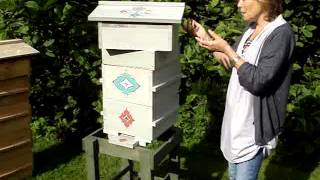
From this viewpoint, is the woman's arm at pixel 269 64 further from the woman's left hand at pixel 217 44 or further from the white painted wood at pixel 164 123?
the white painted wood at pixel 164 123

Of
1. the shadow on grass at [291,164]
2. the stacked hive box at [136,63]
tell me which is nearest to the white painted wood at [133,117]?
the stacked hive box at [136,63]

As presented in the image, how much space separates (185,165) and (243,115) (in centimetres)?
256

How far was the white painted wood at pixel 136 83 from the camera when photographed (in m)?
3.45

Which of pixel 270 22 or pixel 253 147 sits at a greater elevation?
pixel 270 22

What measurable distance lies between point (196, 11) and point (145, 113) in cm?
259

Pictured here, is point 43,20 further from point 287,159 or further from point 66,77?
point 287,159

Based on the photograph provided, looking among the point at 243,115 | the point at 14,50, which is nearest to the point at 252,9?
the point at 243,115

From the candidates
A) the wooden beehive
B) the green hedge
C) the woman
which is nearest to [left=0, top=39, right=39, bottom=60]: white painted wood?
the wooden beehive

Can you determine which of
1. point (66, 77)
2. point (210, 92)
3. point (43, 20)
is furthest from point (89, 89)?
point (210, 92)

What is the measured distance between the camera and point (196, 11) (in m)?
5.75

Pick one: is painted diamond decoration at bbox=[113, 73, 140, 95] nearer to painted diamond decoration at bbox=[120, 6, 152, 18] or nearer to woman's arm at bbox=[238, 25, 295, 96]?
painted diamond decoration at bbox=[120, 6, 152, 18]

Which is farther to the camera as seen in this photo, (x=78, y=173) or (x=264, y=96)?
(x=78, y=173)

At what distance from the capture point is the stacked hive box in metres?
3.34

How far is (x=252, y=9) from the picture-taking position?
311 cm
